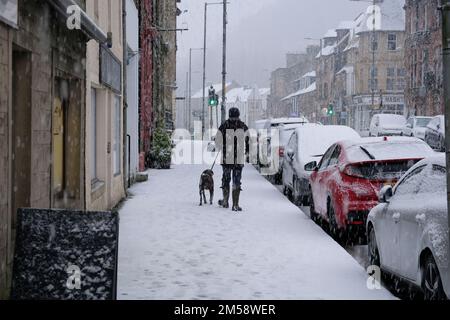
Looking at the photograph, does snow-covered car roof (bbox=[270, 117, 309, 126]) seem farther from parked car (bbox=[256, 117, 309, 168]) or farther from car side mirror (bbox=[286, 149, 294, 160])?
car side mirror (bbox=[286, 149, 294, 160])

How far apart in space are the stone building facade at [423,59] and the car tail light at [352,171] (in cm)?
4481

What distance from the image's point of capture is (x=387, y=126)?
45281 mm

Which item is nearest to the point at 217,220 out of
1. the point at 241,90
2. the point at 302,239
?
the point at 302,239

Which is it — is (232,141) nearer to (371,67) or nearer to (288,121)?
(288,121)

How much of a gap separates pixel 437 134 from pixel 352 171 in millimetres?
23692

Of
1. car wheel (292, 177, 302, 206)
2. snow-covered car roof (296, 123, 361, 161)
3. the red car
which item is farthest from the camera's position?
snow-covered car roof (296, 123, 361, 161)

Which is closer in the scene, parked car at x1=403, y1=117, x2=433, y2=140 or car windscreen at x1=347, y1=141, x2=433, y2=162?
car windscreen at x1=347, y1=141, x2=433, y2=162

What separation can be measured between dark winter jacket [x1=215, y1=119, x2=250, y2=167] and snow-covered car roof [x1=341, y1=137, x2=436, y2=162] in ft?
11.1

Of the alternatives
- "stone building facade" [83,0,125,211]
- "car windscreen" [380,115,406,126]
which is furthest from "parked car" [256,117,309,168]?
"car windscreen" [380,115,406,126]

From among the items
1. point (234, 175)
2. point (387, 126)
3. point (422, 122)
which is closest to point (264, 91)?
point (387, 126)

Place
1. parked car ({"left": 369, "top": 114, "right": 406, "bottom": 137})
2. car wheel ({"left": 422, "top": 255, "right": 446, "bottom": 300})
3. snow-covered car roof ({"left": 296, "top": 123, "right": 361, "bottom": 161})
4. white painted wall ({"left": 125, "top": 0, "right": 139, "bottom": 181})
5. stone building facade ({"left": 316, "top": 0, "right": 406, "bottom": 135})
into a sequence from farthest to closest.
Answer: stone building facade ({"left": 316, "top": 0, "right": 406, "bottom": 135})
parked car ({"left": 369, "top": 114, "right": 406, "bottom": 137})
white painted wall ({"left": 125, "top": 0, "right": 139, "bottom": 181})
snow-covered car roof ({"left": 296, "top": 123, "right": 361, "bottom": 161})
car wheel ({"left": 422, "top": 255, "right": 446, "bottom": 300})

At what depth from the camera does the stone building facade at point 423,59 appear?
181 ft

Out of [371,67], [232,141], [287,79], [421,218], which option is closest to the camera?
[421,218]

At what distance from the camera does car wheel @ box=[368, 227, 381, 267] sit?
25.9 ft
